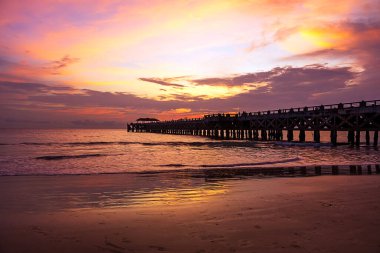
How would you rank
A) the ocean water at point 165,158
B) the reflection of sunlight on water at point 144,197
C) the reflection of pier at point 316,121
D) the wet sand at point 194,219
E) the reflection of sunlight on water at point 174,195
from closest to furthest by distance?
the wet sand at point 194,219 < the reflection of sunlight on water at point 144,197 < the reflection of sunlight on water at point 174,195 < the ocean water at point 165,158 < the reflection of pier at point 316,121

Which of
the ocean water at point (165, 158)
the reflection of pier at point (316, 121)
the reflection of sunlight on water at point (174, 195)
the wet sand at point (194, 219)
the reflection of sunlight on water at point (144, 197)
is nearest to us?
the wet sand at point (194, 219)

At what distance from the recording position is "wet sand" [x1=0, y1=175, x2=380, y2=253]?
4.66 meters

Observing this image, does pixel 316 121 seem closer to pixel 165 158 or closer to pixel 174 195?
pixel 165 158

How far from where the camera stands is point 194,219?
240 inches

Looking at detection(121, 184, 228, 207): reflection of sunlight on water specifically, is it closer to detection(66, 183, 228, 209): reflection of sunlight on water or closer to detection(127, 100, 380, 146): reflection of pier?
detection(66, 183, 228, 209): reflection of sunlight on water

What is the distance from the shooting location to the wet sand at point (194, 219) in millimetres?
4660

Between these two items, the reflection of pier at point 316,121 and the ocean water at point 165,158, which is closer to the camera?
the ocean water at point 165,158

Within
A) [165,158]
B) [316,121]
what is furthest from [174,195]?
[316,121]

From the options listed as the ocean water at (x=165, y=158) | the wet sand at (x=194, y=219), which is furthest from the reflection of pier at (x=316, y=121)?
the wet sand at (x=194, y=219)

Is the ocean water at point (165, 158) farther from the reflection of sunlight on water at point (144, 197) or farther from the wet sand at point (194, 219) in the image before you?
the wet sand at point (194, 219)

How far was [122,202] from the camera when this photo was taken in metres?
7.90

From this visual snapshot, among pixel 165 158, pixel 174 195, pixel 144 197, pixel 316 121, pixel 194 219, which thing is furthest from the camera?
pixel 316 121

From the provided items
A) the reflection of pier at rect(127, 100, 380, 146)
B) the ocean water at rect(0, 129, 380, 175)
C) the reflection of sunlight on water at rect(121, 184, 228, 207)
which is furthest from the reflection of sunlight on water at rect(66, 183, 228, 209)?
the reflection of pier at rect(127, 100, 380, 146)

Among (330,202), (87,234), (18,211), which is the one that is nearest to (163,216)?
(87,234)
